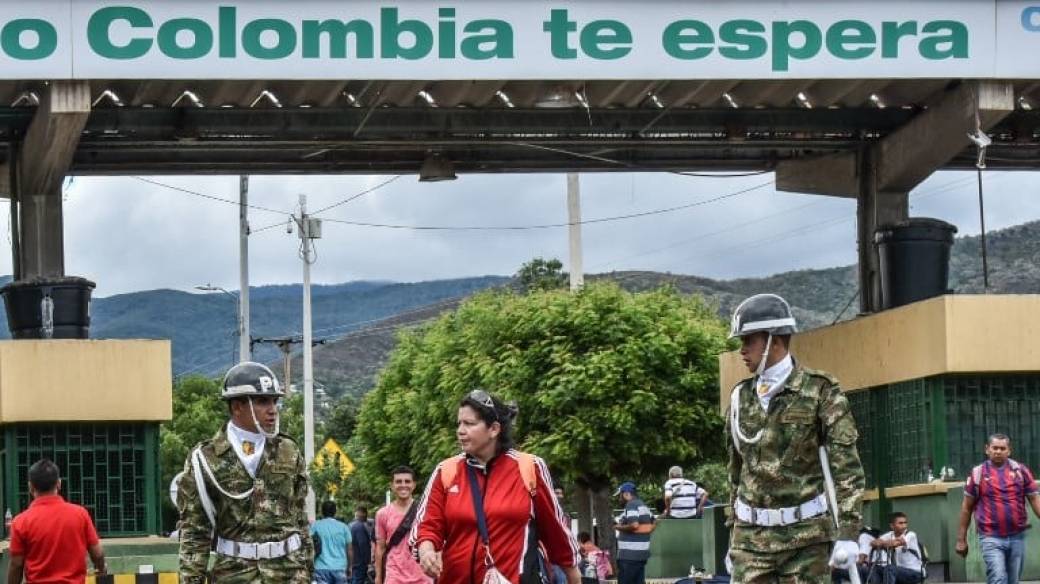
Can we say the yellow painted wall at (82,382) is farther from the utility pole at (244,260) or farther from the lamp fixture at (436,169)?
the utility pole at (244,260)

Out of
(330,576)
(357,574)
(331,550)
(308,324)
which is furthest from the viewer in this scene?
(308,324)

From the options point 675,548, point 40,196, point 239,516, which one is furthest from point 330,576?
point 239,516

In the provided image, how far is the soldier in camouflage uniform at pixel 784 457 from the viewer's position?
11156 mm

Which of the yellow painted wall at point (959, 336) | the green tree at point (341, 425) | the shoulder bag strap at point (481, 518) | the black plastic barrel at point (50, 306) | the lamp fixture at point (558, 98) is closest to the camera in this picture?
the shoulder bag strap at point (481, 518)

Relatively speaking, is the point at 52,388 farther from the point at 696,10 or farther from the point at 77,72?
the point at 696,10

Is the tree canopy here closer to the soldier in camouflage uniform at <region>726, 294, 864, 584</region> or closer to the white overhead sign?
the white overhead sign

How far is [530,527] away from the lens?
1098 cm

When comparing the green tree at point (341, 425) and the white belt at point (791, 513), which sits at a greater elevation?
the white belt at point (791, 513)

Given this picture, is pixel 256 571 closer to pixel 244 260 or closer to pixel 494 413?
pixel 494 413

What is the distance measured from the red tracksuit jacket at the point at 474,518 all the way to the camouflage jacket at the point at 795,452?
1.08 metres

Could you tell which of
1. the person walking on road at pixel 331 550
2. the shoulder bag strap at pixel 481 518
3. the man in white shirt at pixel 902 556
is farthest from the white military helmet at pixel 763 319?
the person walking on road at pixel 331 550

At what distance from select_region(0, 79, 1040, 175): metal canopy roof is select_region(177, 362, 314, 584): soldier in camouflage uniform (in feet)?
38.5

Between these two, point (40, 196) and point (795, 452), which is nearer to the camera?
point (795, 452)

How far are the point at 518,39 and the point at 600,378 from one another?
2891 centimetres
